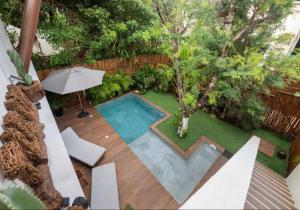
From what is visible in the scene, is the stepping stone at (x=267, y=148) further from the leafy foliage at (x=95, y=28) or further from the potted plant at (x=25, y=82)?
the potted plant at (x=25, y=82)

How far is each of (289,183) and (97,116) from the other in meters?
7.17

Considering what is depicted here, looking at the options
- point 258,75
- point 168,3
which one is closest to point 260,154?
point 258,75

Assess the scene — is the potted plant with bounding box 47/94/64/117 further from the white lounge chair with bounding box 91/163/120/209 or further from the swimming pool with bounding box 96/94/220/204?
the white lounge chair with bounding box 91/163/120/209

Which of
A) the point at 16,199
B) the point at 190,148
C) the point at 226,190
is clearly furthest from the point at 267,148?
the point at 16,199

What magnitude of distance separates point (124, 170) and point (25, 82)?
385cm

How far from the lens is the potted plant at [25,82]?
13.6ft

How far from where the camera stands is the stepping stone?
625cm

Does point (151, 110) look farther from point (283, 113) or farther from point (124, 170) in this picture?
point (283, 113)

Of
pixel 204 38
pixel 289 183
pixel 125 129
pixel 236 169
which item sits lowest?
pixel 125 129

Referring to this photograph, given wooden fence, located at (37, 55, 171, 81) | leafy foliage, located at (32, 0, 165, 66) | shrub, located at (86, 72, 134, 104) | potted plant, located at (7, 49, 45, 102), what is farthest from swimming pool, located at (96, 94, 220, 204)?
potted plant, located at (7, 49, 45, 102)

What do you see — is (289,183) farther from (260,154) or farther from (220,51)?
(220,51)

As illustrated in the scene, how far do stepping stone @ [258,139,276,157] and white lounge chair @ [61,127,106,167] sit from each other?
6103 mm

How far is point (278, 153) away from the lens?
613 centimetres

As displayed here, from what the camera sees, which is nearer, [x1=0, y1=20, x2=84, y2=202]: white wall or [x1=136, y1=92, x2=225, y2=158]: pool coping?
[x1=0, y1=20, x2=84, y2=202]: white wall
